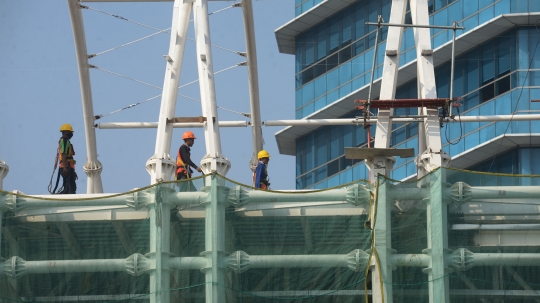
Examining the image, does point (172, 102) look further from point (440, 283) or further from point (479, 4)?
point (479, 4)

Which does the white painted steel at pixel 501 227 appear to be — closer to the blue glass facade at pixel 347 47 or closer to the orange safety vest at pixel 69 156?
the orange safety vest at pixel 69 156

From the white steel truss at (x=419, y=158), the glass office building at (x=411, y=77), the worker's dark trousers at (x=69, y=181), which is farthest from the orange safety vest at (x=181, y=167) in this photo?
the glass office building at (x=411, y=77)

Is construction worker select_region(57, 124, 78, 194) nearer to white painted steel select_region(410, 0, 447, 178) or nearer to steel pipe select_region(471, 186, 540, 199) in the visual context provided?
white painted steel select_region(410, 0, 447, 178)

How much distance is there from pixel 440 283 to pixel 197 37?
10117 millimetres

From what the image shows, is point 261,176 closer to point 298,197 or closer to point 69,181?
point 69,181

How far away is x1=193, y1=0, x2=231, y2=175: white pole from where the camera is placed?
92.9 feet

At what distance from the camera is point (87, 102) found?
37.0 m

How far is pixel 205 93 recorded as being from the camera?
95.1ft

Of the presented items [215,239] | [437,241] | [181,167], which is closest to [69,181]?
[181,167]

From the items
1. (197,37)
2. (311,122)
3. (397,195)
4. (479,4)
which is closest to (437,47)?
(479,4)

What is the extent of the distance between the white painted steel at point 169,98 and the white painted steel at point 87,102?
552cm

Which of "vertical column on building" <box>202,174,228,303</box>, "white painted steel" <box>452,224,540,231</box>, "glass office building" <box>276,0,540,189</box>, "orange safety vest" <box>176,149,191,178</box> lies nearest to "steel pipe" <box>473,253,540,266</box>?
"white painted steel" <box>452,224,540,231</box>

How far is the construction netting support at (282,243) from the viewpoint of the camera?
72.6 ft

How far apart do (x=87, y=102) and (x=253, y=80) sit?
4485mm
